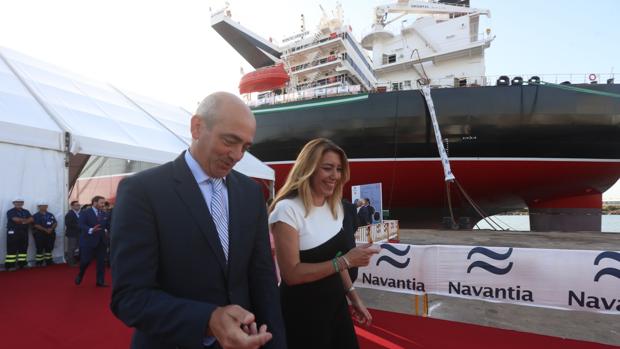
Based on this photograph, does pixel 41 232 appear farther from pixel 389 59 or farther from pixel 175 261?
pixel 389 59

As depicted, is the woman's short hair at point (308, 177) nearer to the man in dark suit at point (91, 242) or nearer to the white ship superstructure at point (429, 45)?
the man in dark suit at point (91, 242)

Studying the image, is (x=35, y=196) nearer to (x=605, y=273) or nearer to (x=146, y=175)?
(x=146, y=175)

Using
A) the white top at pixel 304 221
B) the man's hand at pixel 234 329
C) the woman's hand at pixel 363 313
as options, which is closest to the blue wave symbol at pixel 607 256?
the woman's hand at pixel 363 313

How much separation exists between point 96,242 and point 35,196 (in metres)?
2.26

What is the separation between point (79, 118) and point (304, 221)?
6781 mm

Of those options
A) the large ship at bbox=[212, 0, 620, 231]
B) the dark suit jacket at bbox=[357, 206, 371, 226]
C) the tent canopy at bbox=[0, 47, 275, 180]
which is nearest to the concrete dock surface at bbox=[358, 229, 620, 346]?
the dark suit jacket at bbox=[357, 206, 371, 226]

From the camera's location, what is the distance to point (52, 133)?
5.57 m

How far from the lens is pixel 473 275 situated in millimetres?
3516

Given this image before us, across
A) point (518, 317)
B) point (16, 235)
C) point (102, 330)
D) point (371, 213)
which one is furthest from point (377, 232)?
point (16, 235)

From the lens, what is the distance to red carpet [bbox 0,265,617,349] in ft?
9.66

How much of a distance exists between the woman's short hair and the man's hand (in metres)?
0.80

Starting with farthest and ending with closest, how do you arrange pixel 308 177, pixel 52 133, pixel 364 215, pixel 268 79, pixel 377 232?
1. pixel 268 79
2. pixel 364 215
3. pixel 377 232
4. pixel 52 133
5. pixel 308 177

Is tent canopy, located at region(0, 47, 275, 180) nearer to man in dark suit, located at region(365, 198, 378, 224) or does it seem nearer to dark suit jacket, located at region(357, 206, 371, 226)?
dark suit jacket, located at region(357, 206, 371, 226)

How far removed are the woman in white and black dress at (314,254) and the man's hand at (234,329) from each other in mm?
639
